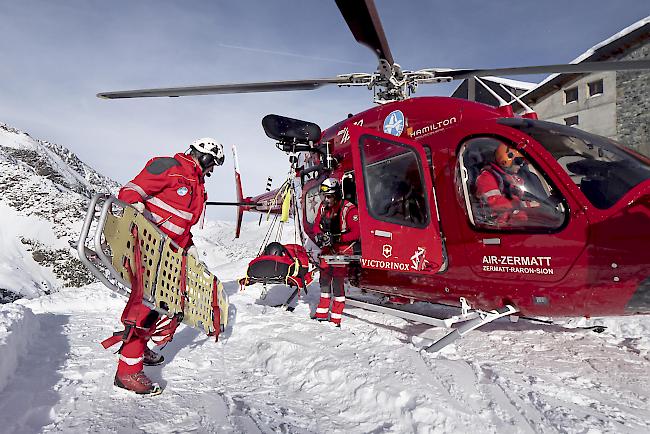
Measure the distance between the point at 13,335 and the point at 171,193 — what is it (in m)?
1.71

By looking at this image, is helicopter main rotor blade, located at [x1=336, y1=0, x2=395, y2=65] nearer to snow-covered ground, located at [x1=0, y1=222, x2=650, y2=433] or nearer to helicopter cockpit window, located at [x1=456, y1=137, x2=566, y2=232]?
helicopter cockpit window, located at [x1=456, y1=137, x2=566, y2=232]

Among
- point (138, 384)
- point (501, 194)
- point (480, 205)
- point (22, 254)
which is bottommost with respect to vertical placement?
point (22, 254)

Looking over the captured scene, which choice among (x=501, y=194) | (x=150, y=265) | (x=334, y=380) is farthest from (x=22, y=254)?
(x=501, y=194)

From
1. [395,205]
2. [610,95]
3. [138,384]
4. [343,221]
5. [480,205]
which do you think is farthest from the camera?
[610,95]

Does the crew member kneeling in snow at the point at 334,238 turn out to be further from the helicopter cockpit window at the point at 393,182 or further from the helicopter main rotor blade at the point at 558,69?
the helicopter main rotor blade at the point at 558,69

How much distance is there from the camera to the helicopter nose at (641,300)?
302 centimetres

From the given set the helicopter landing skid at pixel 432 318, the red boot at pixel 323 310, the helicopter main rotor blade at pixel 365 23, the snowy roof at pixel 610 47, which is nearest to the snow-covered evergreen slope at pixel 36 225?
the red boot at pixel 323 310

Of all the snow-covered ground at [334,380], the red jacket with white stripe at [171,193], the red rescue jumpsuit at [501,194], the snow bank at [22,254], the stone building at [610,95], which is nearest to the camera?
the snow-covered ground at [334,380]

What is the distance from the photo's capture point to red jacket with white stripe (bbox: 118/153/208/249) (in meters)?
3.17

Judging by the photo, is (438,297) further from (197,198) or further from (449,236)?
(197,198)

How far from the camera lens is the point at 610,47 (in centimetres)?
1514

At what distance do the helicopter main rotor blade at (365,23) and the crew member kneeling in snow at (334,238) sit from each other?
1800mm

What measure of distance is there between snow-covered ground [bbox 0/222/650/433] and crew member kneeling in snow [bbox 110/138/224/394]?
6.1 inches

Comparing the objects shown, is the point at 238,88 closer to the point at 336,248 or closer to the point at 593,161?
the point at 336,248
